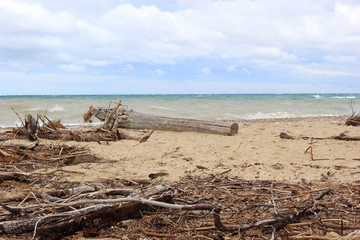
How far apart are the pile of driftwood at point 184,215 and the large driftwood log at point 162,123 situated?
589 cm

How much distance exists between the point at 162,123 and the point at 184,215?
7.37 meters

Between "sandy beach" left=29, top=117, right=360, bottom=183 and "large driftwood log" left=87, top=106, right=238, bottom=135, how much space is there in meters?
0.40

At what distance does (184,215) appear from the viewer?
9.46 ft

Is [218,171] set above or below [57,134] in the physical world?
below

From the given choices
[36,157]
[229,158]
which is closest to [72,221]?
[36,157]

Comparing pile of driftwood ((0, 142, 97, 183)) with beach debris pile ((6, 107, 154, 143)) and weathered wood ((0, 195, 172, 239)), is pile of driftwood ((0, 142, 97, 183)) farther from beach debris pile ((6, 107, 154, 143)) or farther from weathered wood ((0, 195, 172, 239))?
weathered wood ((0, 195, 172, 239))

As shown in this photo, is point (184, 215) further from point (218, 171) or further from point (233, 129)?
point (233, 129)

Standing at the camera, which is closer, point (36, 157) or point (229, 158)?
point (36, 157)

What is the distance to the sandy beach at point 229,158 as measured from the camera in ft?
16.1

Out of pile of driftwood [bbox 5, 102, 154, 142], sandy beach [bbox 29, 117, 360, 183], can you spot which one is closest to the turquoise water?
pile of driftwood [bbox 5, 102, 154, 142]

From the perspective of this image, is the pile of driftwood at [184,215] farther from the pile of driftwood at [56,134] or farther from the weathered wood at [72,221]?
the pile of driftwood at [56,134]

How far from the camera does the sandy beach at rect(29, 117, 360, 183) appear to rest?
4895 millimetres

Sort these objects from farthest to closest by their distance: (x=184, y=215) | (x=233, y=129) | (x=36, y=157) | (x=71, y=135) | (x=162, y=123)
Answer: (x=162, y=123) < (x=233, y=129) < (x=71, y=135) < (x=36, y=157) < (x=184, y=215)

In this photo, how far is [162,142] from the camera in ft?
26.3
